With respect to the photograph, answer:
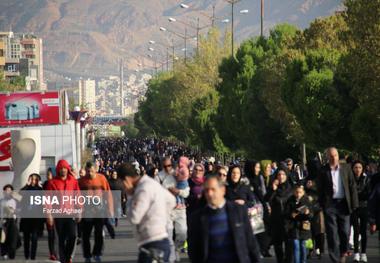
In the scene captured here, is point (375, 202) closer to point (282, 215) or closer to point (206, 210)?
point (282, 215)

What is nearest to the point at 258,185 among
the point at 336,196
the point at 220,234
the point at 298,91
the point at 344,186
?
the point at 336,196

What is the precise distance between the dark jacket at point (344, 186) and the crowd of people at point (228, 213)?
0.04 feet

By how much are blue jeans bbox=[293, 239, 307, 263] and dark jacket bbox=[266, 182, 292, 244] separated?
212 mm

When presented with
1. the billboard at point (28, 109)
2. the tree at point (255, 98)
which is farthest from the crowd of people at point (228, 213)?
the tree at point (255, 98)

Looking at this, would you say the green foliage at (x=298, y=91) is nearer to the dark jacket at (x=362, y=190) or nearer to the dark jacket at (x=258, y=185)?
the dark jacket at (x=362, y=190)

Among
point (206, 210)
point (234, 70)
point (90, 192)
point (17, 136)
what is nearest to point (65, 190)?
point (90, 192)

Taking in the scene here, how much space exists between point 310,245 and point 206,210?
8486 mm

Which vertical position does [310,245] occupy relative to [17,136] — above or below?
below

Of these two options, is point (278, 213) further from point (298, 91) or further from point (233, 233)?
point (298, 91)

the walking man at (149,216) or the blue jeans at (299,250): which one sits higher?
the walking man at (149,216)

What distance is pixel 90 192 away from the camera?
61.1ft

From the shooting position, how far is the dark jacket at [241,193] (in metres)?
16.9

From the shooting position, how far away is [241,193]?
1702cm

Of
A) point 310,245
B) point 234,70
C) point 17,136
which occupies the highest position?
point 234,70
